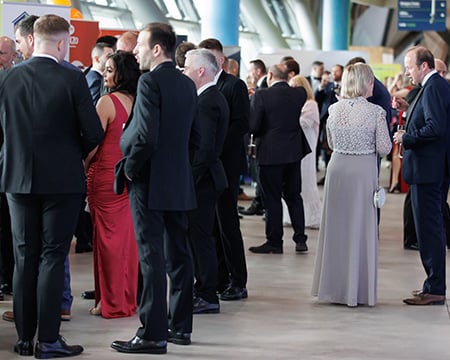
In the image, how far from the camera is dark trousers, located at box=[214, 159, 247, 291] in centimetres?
643

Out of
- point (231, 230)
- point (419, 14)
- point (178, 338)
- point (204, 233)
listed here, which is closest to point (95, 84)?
point (231, 230)

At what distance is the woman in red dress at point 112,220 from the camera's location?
5.63m

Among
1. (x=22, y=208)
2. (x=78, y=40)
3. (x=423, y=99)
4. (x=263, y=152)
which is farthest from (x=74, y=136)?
(x=78, y=40)

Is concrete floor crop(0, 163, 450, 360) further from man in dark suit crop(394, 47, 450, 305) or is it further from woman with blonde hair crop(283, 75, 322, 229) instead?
woman with blonde hair crop(283, 75, 322, 229)

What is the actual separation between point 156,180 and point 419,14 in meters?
22.0

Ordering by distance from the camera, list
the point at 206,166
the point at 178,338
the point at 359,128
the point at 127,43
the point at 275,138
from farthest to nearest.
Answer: the point at 275,138 → the point at 127,43 → the point at 359,128 → the point at 206,166 → the point at 178,338

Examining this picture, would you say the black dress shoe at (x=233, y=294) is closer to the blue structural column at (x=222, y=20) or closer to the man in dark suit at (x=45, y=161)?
the man in dark suit at (x=45, y=161)

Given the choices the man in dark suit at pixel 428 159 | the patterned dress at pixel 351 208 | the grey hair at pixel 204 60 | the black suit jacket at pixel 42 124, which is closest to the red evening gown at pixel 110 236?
the grey hair at pixel 204 60

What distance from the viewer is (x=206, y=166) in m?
5.71

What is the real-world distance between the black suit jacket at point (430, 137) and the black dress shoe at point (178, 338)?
189 centimetres

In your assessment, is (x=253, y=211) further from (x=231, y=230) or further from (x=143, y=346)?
(x=143, y=346)

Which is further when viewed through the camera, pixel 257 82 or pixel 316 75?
pixel 316 75

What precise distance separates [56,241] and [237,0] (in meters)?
11.1

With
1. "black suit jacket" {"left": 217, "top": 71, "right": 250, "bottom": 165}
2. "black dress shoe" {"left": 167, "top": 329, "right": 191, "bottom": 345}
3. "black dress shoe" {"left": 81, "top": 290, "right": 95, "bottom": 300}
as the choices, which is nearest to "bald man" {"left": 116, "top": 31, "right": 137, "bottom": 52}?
"black suit jacket" {"left": 217, "top": 71, "right": 250, "bottom": 165}
